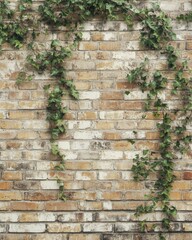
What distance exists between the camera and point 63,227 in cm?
280

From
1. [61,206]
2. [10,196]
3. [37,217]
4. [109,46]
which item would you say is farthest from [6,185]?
[109,46]

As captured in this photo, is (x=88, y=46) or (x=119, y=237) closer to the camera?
(x=119, y=237)

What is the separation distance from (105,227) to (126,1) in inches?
64.1

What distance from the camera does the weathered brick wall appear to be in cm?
280

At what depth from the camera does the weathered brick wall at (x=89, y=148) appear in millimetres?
2803

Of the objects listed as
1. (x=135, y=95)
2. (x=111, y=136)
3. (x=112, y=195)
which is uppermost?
(x=135, y=95)

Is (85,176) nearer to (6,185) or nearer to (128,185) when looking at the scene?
(128,185)

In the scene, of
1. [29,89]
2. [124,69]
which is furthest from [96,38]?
→ [29,89]

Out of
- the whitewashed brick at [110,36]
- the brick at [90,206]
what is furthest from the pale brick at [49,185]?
the whitewashed brick at [110,36]

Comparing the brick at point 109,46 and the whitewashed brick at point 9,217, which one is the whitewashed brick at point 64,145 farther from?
the brick at point 109,46

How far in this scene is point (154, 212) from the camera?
2.81 m

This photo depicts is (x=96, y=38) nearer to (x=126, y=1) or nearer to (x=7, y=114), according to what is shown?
(x=126, y=1)

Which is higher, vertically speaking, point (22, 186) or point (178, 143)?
point (178, 143)

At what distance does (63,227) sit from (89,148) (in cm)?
59
